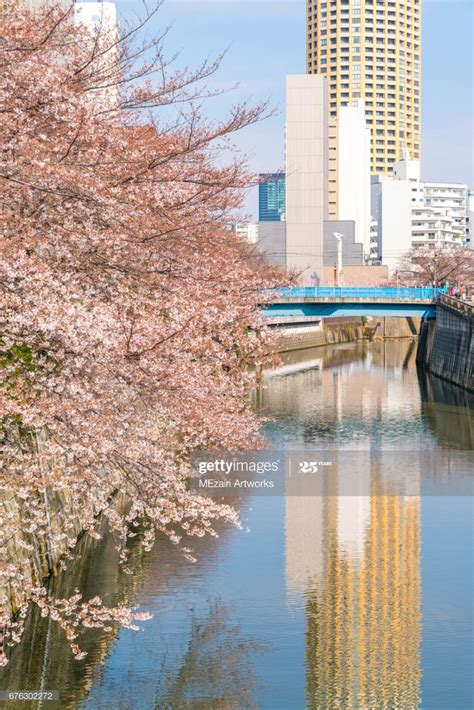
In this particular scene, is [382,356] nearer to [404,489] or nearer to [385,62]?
[404,489]

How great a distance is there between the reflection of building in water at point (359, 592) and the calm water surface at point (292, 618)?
0.11 feet

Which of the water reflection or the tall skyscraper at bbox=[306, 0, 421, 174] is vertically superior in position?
the tall skyscraper at bbox=[306, 0, 421, 174]

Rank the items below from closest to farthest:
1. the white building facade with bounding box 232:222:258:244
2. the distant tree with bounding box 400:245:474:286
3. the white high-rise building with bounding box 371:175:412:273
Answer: the white building facade with bounding box 232:222:258:244 → the distant tree with bounding box 400:245:474:286 → the white high-rise building with bounding box 371:175:412:273

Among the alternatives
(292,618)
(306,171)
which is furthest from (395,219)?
(292,618)

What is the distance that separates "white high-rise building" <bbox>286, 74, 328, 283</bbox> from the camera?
107125 mm

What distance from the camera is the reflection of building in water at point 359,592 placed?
49.6ft

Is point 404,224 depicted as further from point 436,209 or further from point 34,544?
point 34,544

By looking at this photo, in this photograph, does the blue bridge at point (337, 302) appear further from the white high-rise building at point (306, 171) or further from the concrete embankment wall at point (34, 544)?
the white high-rise building at point (306, 171)

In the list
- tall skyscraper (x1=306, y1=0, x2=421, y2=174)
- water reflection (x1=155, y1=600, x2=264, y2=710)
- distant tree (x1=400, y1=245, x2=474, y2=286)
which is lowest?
water reflection (x1=155, y1=600, x2=264, y2=710)

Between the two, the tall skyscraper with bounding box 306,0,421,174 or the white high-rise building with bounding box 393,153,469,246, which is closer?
the white high-rise building with bounding box 393,153,469,246

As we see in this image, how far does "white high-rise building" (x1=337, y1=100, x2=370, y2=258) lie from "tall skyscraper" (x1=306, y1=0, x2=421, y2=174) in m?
50.1

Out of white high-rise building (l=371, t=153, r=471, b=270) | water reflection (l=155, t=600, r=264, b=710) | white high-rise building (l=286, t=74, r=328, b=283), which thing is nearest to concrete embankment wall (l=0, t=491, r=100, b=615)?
water reflection (l=155, t=600, r=264, b=710)

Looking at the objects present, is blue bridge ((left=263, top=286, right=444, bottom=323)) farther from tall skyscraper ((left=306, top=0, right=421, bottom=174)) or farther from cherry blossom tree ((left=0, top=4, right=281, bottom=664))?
Result: tall skyscraper ((left=306, top=0, right=421, bottom=174))

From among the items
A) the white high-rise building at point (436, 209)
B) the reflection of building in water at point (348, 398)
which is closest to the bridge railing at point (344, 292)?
the reflection of building in water at point (348, 398)
